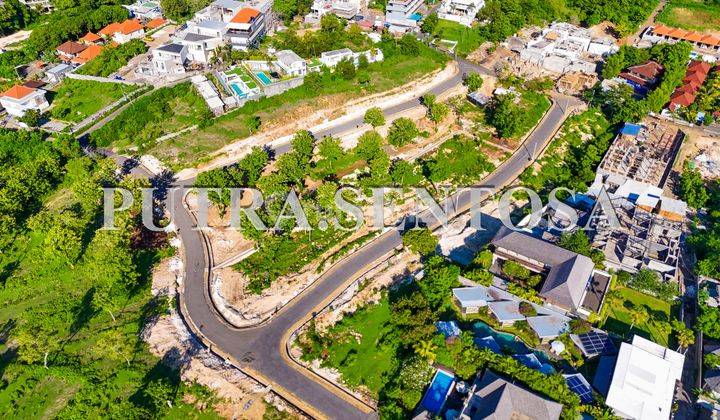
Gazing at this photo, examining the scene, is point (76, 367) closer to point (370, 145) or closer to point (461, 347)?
point (461, 347)

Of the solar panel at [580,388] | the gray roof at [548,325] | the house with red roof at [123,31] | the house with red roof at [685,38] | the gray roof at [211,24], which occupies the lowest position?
the solar panel at [580,388]

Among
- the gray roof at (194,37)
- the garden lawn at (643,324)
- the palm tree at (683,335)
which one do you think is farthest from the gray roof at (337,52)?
the palm tree at (683,335)

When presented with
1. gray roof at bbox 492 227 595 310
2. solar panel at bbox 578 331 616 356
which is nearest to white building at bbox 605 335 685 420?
solar panel at bbox 578 331 616 356

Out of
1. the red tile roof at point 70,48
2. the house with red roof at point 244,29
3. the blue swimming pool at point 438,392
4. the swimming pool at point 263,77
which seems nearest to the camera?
the blue swimming pool at point 438,392

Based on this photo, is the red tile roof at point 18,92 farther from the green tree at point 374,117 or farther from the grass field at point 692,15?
the grass field at point 692,15

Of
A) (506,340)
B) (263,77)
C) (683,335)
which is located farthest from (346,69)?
(683,335)
